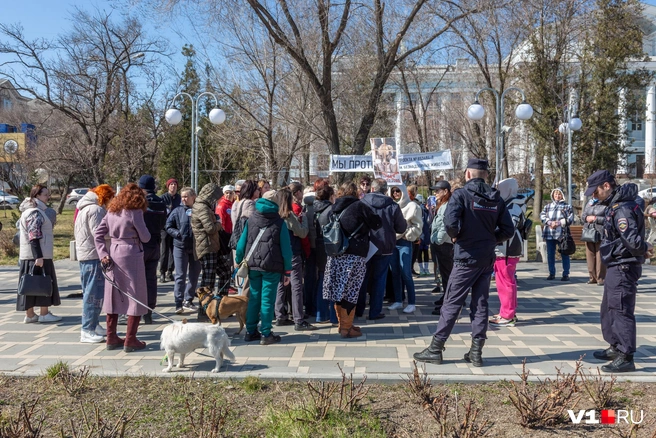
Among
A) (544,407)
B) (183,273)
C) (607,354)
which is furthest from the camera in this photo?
(183,273)

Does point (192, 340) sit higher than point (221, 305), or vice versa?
point (221, 305)

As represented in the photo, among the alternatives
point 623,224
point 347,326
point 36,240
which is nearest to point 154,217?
point 36,240

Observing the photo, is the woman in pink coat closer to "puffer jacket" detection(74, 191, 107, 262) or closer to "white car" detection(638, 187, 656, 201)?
"puffer jacket" detection(74, 191, 107, 262)

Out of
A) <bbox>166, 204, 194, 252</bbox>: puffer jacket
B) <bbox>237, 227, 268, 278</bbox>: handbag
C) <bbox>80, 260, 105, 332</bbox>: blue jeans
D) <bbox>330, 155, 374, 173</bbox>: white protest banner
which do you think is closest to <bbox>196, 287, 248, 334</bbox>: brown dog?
<bbox>237, 227, 268, 278</bbox>: handbag

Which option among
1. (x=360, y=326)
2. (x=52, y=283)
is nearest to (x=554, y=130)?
(x=360, y=326)

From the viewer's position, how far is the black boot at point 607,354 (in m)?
5.37

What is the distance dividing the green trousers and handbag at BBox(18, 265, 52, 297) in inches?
107

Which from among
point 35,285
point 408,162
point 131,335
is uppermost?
point 408,162

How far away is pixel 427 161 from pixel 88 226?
25.2ft

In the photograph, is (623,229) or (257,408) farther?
(623,229)

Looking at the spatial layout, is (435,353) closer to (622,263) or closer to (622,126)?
A: (622,263)

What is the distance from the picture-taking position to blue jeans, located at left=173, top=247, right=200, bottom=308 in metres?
8.16

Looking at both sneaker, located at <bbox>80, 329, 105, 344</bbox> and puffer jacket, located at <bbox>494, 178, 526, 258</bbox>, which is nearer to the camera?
sneaker, located at <bbox>80, 329, 105, 344</bbox>

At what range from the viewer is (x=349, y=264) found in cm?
664
